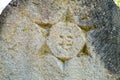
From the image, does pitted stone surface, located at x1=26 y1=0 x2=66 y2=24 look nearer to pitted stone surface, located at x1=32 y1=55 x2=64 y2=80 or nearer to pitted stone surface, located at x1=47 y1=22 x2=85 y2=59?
pitted stone surface, located at x1=47 y1=22 x2=85 y2=59

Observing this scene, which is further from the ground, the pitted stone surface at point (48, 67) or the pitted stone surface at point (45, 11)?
the pitted stone surface at point (45, 11)

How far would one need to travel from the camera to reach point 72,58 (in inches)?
62.3

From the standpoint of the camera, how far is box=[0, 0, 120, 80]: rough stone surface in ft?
4.97

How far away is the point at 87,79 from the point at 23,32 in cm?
43

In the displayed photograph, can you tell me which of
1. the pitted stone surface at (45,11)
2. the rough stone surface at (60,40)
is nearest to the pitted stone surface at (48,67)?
the rough stone surface at (60,40)

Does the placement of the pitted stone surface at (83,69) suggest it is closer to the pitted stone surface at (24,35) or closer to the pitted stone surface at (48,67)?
the pitted stone surface at (48,67)

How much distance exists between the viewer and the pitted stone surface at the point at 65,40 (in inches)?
61.9

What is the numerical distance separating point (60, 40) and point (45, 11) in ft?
0.60

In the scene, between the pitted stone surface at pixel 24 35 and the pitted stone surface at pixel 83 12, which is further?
the pitted stone surface at pixel 83 12

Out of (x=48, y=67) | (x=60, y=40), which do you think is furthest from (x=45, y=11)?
(x=48, y=67)

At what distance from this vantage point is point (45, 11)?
160cm

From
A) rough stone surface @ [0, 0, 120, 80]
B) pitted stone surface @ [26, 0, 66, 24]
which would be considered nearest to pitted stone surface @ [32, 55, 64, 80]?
rough stone surface @ [0, 0, 120, 80]

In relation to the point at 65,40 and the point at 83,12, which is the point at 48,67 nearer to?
the point at 65,40

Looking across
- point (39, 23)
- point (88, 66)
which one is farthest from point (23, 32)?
point (88, 66)
